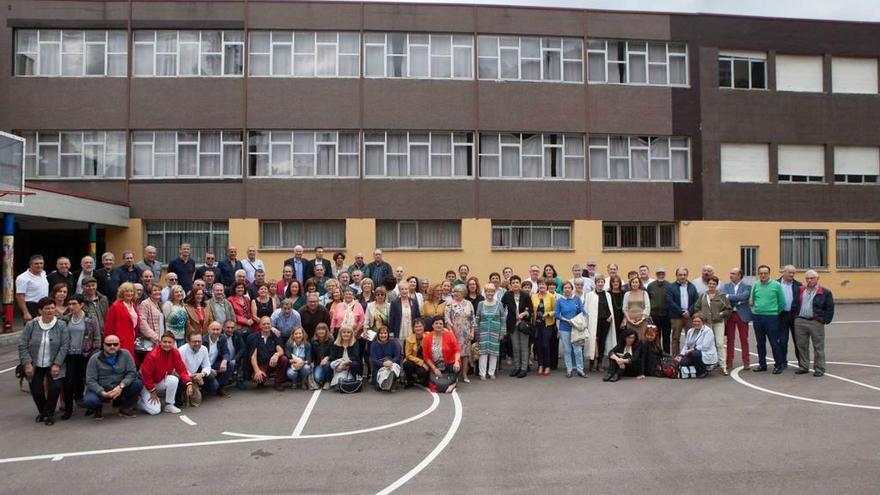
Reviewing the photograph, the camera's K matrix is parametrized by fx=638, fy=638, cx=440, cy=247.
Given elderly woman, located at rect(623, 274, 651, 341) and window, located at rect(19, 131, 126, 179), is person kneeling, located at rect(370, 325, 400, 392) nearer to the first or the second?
elderly woman, located at rect(623, 274, 651, 341)

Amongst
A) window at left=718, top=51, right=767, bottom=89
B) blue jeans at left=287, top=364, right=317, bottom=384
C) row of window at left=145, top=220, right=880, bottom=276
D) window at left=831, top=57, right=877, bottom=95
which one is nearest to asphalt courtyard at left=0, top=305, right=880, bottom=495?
blue jeans at left=287, top=364, right=317, bottom=384

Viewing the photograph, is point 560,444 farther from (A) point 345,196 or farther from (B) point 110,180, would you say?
(B) point 110,180

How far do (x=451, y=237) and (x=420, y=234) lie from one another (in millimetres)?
1140

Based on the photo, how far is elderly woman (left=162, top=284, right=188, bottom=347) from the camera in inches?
383

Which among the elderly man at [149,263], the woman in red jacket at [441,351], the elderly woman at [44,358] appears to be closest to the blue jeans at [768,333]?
the woman in red jacket at [441,351]

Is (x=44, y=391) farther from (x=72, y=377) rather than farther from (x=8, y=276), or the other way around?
(x=8, y=276)

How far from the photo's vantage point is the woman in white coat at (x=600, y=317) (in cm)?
1141

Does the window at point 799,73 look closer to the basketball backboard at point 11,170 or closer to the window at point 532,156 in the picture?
the window at point 532,156

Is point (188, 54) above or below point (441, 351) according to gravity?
above

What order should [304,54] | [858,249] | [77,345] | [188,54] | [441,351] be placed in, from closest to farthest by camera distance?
[77,345] → [441,351] → [188,54] → [304,54] → [858,249]

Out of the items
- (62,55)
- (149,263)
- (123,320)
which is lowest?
(123,320)

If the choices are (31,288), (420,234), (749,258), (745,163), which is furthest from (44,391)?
(745,163)

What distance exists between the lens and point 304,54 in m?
23.1

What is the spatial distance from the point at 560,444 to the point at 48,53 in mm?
23663
